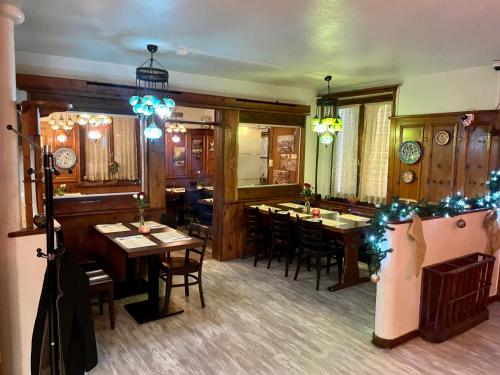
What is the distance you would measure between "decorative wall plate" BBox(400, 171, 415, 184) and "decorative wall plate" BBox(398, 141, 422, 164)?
16cm

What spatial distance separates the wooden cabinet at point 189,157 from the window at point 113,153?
1312 millimetres

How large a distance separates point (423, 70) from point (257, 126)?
2450 mm

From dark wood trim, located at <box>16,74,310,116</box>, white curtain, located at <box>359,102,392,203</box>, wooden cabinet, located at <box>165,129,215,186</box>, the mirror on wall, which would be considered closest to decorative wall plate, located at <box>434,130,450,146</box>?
white curtain, located at <box>359,102,392,203</box>

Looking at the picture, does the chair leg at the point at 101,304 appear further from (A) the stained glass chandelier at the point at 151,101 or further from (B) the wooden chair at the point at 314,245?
(B) the wooden chair at the point at 314,245

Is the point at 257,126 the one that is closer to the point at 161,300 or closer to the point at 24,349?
the point at 161,300

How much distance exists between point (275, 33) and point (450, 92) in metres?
2.75

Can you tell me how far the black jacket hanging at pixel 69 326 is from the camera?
7.14 feet

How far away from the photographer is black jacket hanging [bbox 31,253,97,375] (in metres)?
2.18

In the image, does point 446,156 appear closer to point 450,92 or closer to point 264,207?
point 450,92

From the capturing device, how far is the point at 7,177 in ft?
7.30

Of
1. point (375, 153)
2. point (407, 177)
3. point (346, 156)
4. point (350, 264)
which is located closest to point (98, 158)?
point (346, 156)

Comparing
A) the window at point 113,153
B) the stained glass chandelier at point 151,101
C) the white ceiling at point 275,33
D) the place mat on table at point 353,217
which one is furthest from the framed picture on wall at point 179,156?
the place mat on table at point 353,217

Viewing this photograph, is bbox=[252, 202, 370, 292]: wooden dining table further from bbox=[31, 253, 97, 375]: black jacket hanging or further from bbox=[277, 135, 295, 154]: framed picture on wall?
bbox=[31, 253, 97, 375]: black jacket hanging

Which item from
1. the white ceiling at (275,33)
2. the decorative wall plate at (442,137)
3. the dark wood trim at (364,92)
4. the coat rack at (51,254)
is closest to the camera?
the coat rack at (51,254)
